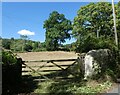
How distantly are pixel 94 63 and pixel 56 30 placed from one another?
77538 mm

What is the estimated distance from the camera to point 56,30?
91.0m

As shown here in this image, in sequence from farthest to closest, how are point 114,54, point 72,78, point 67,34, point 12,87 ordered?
point 67,34 → point 114,54 → point 72,78 → point 12,87

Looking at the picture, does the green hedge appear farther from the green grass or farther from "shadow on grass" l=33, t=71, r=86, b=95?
→ "shadow on grass" l=33, t=71, r=86, b=95

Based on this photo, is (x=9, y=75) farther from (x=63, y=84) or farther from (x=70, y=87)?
(x=63, y=84)

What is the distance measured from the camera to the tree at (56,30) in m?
88.9

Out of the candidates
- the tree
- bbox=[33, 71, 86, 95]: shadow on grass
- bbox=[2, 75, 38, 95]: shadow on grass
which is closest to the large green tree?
the tree

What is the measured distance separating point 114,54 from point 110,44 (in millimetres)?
1087

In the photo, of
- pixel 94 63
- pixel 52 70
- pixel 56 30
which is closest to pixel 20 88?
pixel 52 70

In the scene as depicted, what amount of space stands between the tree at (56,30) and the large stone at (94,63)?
2891 inches

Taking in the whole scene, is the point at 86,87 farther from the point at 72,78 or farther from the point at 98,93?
the point at 72,78

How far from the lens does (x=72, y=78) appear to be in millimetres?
14406

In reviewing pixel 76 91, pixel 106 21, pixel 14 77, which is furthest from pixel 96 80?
pixel 106 21

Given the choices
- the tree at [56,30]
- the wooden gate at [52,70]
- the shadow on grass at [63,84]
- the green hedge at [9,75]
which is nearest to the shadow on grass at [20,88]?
the green hedge at [9,75]

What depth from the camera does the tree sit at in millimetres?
88938
